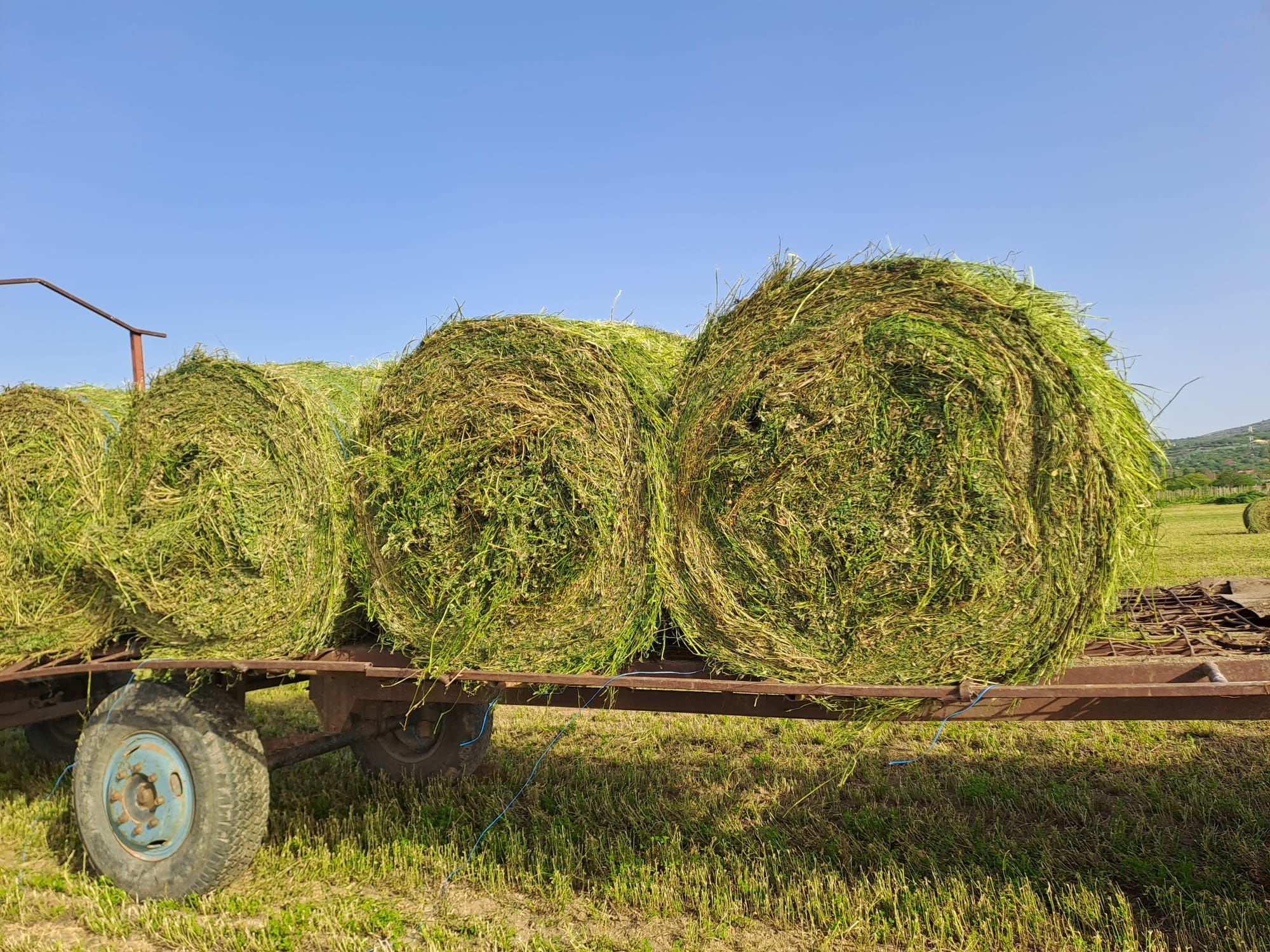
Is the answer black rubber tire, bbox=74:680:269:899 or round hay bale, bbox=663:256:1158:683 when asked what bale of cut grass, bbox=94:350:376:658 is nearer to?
black rubber tire, bbox=74:680:269:899

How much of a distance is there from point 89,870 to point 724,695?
3.60 meters

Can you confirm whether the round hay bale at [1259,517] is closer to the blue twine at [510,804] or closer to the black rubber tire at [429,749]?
the blue twine at [510,804]

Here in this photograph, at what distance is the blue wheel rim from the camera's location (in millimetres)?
4137

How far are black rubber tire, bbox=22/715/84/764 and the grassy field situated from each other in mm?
178

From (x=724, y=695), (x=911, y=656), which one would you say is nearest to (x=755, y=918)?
(x=724, y=695)

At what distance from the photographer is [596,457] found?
3490 millimetres

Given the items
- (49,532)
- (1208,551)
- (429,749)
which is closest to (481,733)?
(429,749)

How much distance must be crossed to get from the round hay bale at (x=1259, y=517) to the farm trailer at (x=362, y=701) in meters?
23.8

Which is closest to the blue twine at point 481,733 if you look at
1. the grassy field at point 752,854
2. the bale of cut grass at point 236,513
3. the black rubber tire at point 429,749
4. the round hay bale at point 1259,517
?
the black rubber tire at point 429,749

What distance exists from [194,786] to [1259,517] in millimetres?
27278

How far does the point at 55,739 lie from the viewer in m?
6.45

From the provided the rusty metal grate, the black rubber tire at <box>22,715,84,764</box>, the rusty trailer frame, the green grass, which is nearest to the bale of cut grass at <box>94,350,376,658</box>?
the rusty trailer frame

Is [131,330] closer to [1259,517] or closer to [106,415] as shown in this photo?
[106,415]

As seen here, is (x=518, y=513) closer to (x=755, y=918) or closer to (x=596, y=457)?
(x=596, y=457)
